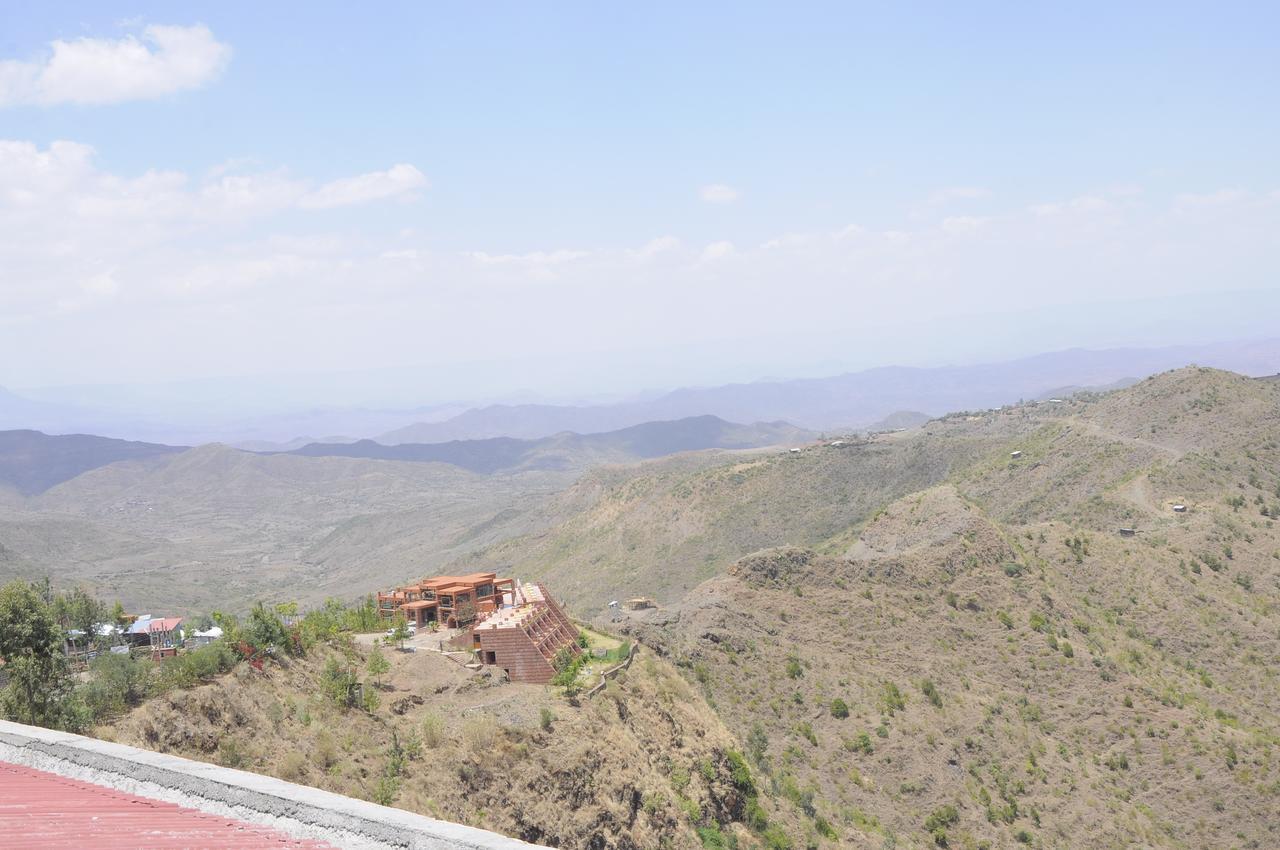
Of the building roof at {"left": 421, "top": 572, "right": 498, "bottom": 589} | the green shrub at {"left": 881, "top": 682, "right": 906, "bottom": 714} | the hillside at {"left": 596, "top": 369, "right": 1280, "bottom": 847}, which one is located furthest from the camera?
the green shrub at {"left": 881, "top": 682, "right": 906, "bottom": 714}

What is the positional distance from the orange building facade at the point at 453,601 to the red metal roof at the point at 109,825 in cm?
2117

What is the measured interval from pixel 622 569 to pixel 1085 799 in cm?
4419

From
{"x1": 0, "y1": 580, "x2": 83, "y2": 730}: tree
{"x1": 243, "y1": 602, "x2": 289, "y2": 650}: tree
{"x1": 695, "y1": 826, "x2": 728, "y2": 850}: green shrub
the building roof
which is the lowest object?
{"x1": 695, "y1": 826, "x2": 728, "y2": 850}: green shrub

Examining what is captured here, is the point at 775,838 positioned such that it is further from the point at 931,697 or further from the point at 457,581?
the point at 457,581

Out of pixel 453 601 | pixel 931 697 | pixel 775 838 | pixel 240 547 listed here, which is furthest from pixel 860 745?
pixel 240 547

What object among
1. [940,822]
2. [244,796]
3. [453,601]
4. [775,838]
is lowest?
[940,822]

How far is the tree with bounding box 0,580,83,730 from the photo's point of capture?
596 inches

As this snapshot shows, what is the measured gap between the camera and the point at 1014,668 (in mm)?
36875

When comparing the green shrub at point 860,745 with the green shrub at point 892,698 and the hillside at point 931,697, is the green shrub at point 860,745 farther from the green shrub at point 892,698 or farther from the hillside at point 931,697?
the green shrub at point 892,698

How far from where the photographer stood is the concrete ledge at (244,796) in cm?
723

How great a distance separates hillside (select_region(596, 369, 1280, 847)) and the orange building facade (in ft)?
18.8

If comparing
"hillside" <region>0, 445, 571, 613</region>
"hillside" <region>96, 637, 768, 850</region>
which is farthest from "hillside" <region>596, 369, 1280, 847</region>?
"hillside" <region>0, 445, 571, 613</region>

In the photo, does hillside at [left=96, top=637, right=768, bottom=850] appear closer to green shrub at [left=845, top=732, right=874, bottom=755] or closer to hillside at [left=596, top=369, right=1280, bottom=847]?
hillside at [left=596, top=369, right=1280, bottom=847]

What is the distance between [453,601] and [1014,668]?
75.7 ft
